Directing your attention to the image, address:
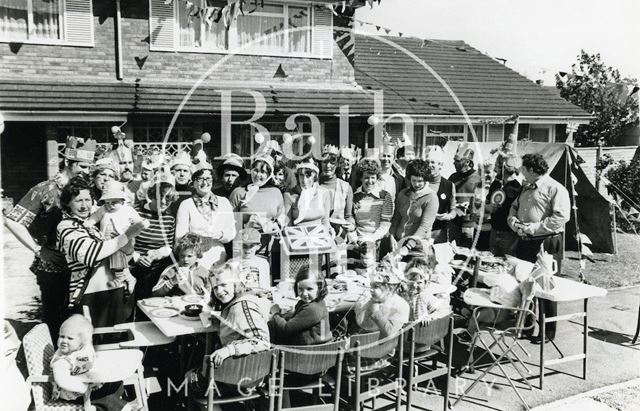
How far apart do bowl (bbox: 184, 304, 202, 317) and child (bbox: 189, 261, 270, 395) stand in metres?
0.40

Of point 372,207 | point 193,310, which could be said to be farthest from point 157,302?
point 372,207

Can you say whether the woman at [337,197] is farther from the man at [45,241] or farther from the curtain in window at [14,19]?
the curtain in window at [14,19]

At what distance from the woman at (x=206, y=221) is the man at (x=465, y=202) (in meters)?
3.29

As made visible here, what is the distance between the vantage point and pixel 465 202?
7.39 metres

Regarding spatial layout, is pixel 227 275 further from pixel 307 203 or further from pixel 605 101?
pixel 605 101

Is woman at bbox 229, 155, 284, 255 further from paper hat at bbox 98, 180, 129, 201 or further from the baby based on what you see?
the baby

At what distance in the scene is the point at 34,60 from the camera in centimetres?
1055

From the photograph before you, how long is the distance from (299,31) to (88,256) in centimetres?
928

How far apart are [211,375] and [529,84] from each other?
639 inches

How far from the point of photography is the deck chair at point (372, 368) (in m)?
3.87

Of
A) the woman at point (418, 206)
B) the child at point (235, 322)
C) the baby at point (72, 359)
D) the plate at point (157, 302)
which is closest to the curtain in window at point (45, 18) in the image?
the woman at point (418, 206)

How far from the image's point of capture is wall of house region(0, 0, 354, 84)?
1053cm

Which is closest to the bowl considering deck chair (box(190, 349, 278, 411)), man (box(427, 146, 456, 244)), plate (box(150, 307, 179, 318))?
plate (box(150, 307, 179, 318))

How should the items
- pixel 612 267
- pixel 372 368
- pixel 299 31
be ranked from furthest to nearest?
pixel 299 31 → pixel 612 267 → pixel 372 368
